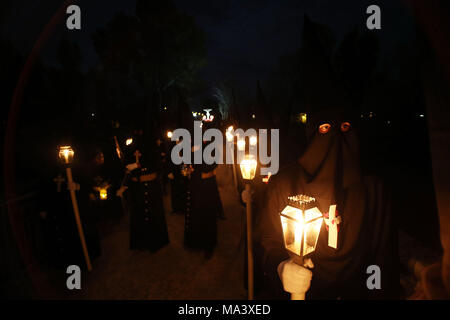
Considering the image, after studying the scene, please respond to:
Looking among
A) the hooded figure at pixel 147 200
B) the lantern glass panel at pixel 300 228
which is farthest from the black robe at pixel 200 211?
the lantern glass panel at pixel 300 228

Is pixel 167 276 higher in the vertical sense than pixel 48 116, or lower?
lower

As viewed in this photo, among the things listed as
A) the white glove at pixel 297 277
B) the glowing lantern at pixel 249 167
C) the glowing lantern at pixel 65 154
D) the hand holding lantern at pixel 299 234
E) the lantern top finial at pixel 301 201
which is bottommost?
the white glove at pixel 297 277

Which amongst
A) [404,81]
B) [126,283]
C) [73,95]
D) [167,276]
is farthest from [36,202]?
[404,81]

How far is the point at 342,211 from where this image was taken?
243cm

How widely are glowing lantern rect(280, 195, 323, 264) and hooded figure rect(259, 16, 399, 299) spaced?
671mm

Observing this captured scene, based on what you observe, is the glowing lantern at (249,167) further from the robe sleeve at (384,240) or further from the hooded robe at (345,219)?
the robe sleeve at (384,240)

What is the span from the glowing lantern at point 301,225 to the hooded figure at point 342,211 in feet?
2.20

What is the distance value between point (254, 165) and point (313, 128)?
2.91 ft

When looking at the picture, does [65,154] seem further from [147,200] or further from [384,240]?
[384,240]

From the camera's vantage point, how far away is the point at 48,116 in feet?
25.4

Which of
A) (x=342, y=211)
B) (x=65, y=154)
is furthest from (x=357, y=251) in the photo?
(x=65, y=154)

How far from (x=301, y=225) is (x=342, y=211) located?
1.09m

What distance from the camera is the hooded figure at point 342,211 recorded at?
92.3 inches
